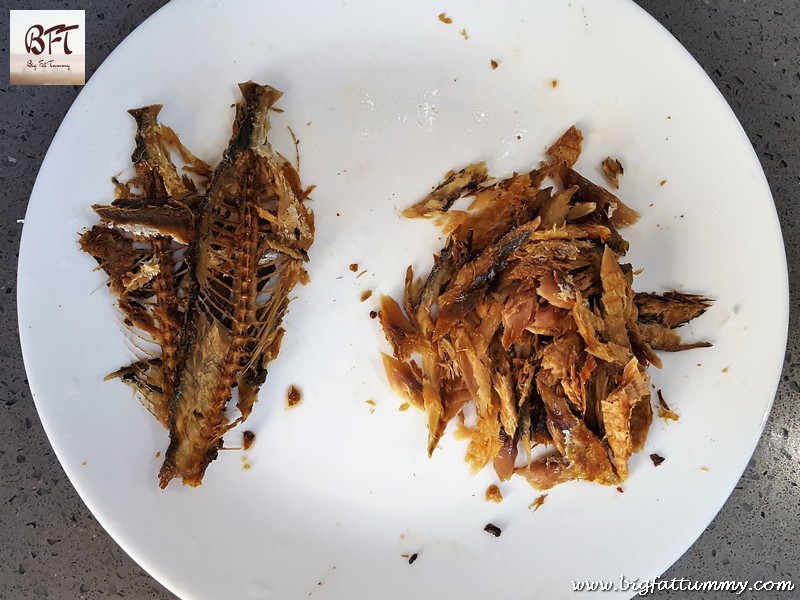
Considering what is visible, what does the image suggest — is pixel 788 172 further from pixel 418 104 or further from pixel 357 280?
pixel 357 280

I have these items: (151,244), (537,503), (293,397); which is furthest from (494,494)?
(151,244)

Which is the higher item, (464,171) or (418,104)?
(418,104)

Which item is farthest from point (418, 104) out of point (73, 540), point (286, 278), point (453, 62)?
point (73, 540)

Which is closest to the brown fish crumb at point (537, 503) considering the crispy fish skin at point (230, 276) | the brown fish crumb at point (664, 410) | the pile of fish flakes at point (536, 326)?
the pile of fish flakes at point (536, 326)

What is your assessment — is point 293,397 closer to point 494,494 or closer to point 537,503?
point 494,494

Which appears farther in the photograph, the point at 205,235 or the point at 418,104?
the point at 418,104
